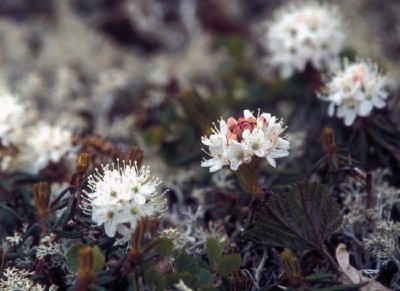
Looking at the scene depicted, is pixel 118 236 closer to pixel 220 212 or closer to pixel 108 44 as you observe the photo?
pixel 220 212

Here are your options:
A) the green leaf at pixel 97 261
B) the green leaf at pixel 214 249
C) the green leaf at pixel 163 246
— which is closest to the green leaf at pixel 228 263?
the green leaf at pixel 214 249

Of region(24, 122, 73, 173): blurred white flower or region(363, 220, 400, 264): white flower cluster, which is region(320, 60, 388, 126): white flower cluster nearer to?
region(363, 220, 400, 264): white flower cluster

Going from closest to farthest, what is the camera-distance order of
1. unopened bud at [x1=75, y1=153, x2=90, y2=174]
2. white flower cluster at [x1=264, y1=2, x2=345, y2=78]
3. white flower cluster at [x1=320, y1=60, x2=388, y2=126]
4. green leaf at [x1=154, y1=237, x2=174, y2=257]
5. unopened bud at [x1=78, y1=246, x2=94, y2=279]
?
unopened bud at [x1=78, y1=246, x2=94, y2=279]
green leaf at [x1=154, y1=237, x2=174, y2=257]
unopened bud at [x1=75, y1=153, x2=90, y2=174]
white flower cluster at [x1=320, y1=60, x2=388, y2=126]
white flower cluster at [x1=264, y1=2, x2=345, y2=78]

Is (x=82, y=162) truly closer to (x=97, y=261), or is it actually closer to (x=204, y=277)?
(x=97, y=261)

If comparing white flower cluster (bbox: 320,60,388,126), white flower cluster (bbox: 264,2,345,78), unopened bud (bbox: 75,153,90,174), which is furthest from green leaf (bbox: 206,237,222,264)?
white flower cluster (bbox: 264,2,345,78)

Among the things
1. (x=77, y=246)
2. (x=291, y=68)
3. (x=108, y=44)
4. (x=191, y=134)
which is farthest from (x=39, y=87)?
(x=77, y=246)

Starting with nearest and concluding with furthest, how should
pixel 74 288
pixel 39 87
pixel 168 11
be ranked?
pixel 74 288
pixel 39 87
pixel 168 11

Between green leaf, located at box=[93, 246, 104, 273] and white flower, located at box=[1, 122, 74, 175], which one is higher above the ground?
white flower, located at box=[1, 122, 74, 175]
